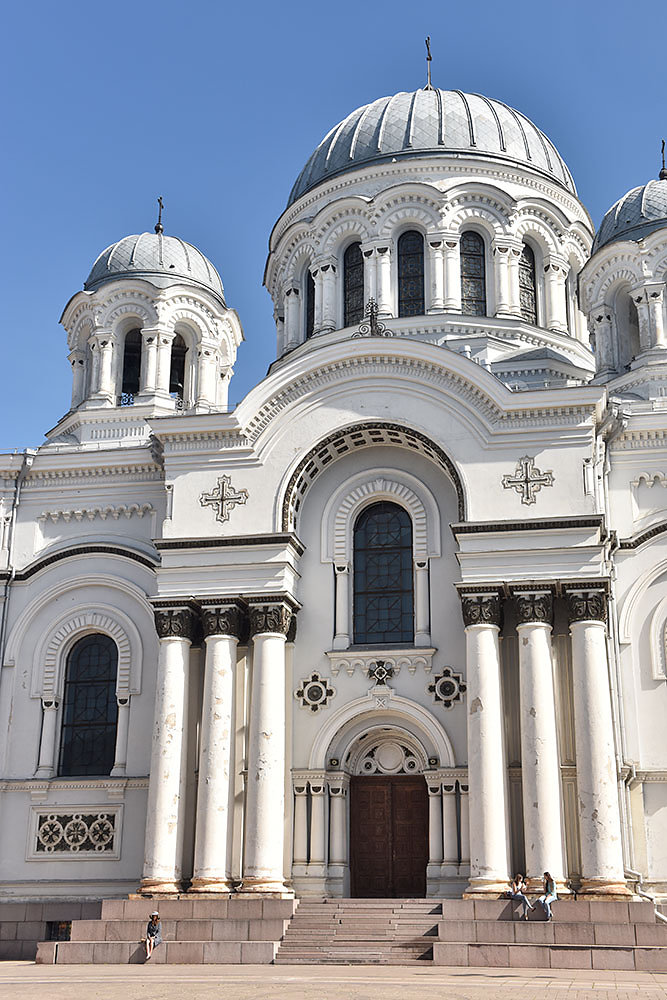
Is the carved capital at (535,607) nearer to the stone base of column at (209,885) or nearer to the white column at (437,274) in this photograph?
the stone base of column at (209,885)

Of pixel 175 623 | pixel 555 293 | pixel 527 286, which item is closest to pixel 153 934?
pixel 175 623

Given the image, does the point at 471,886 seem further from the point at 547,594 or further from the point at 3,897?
the point at 3,897

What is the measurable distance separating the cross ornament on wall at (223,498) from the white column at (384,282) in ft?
19.9

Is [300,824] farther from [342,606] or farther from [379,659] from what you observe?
[342,606]

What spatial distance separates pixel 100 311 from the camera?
25312 mm

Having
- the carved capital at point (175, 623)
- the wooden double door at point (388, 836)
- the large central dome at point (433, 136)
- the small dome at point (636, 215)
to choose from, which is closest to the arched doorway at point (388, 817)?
the wooden double door at point (388, 836)

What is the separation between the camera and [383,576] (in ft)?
69.4

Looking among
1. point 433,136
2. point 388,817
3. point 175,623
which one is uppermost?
point 433,136

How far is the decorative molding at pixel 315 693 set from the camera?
20.5m

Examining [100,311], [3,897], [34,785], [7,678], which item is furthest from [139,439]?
[3,897]

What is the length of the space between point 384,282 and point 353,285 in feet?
3.43

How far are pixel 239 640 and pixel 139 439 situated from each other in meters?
5.63

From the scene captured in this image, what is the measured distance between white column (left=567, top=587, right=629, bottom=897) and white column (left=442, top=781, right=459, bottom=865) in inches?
86.3

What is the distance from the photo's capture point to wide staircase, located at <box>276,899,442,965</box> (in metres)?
16.7
